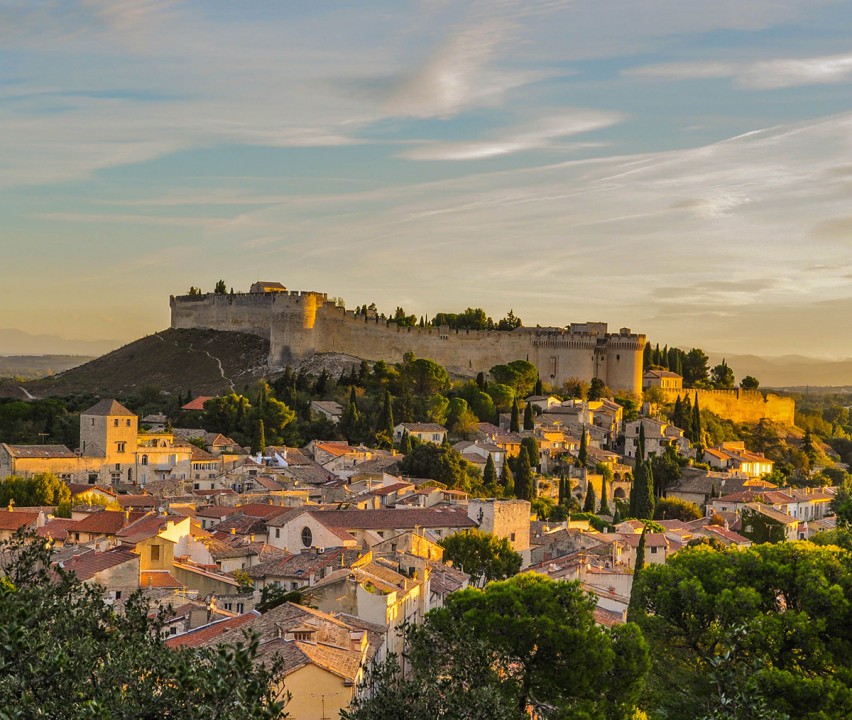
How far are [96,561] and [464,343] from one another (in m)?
64.0

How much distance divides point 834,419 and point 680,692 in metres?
102

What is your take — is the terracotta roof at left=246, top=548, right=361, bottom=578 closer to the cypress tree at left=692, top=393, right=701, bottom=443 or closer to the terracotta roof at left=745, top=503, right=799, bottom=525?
the terracotta roof at left=745, top=503, right=799, bottom=525

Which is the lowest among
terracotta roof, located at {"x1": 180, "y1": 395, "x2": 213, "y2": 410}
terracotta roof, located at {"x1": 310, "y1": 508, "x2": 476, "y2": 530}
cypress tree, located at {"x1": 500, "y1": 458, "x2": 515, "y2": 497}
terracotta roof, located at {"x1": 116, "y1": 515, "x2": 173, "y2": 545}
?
cypress tree, located at {"x1": 500, "y1": 458, "x2": 515, "y2": 497}

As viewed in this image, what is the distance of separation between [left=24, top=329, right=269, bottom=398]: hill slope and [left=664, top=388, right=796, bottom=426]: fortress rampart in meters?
31.3

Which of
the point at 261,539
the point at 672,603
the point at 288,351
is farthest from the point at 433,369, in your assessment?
the point at 672,603

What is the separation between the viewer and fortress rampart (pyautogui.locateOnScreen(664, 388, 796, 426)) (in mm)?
88688

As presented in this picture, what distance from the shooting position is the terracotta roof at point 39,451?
4819 centimetres

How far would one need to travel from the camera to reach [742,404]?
91562 mm

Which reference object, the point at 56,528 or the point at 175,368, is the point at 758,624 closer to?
the point at 56,528

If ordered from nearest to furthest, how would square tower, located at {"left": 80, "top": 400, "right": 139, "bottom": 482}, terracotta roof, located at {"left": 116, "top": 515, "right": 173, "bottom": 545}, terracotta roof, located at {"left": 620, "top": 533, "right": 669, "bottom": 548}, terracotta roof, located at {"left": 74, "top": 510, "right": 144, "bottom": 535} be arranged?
terracotta roof, located at {"left": 116, "top": 515, "right": 173, "bottom": 545} < terracotta roof, located at {"left": 74, "top": 510, "right": 144, "bottom": 535} < terracotta roof, located at {"left": 620, "top": 533, "right": 669, "bottom": 548} < square tower, located at {"left": 80, "top": 400, "right": 139, "bottom": 482}

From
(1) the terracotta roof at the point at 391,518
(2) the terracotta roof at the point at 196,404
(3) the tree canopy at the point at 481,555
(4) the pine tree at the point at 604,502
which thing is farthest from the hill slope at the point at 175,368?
(3) the tree canopy at the point at 481,555

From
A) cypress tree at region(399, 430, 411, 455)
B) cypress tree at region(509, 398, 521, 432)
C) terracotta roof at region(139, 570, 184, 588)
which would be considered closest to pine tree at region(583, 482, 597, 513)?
cypress tree at region(399, 430, 411, 455)

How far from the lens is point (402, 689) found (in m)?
14.0

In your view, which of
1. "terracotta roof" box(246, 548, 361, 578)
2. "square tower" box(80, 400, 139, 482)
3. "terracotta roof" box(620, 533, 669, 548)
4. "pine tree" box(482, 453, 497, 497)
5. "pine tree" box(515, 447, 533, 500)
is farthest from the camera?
"pine tree" box(482, 453, 497, 497)
